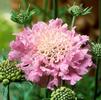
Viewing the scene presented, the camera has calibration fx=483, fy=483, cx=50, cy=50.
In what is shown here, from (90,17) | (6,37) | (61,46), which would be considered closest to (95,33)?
(90,17)

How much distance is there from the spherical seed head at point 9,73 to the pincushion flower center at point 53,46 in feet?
0.09

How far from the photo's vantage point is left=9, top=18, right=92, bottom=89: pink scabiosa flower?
43cm

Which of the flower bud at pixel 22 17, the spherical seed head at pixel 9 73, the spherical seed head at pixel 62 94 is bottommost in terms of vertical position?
the spherical seed head at pixel 62 94

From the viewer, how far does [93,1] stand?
1284mm

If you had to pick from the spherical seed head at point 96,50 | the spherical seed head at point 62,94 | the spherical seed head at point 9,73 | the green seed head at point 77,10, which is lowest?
→ the spherical seed head at point 62,94

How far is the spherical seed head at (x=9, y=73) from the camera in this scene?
444 mm

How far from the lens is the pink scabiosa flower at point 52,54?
17.0 inches

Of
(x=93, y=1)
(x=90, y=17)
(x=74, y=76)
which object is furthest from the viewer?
(x=90, y=17)

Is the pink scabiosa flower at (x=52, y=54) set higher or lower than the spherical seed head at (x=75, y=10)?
lower

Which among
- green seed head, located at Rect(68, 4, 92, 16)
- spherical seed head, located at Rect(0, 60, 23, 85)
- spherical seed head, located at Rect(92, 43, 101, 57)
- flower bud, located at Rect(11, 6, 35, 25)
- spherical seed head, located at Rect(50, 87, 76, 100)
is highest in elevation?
green seed head, located at Rect(68, 4, 92, 16)

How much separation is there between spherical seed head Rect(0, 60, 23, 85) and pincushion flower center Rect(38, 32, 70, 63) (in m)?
0.03

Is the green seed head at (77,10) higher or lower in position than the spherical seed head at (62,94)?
higher

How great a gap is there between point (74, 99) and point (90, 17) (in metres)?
0.98

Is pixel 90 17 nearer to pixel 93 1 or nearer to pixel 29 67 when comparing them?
pixel 93 1
